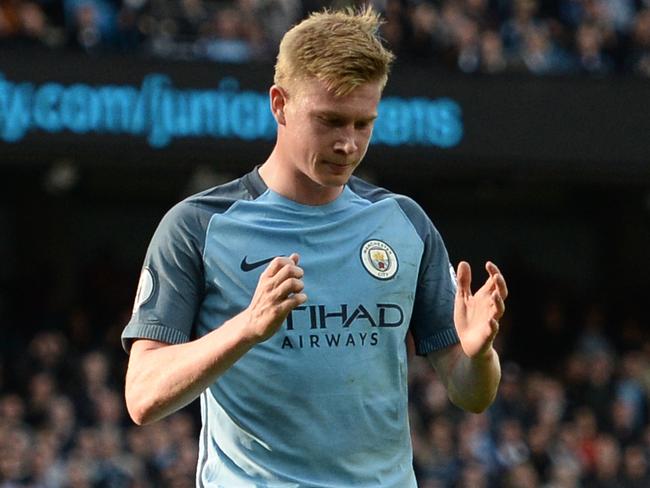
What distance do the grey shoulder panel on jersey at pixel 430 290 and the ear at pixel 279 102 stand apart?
366 mm

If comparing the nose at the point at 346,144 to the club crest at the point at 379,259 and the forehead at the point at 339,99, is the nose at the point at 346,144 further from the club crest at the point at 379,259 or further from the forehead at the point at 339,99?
the club crest at the point at 379,259

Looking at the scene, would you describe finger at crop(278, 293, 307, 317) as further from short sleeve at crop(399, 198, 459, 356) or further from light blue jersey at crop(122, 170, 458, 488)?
short sleeve at crop(399, 198, 459, 356)

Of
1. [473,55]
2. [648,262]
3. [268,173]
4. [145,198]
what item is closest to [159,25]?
[473,55]

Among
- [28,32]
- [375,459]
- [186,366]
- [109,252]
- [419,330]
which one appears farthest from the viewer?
[109,252]

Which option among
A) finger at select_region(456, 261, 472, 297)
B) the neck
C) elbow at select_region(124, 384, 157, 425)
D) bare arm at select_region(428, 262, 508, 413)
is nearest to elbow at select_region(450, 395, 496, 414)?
bare arm at select_region(428, 262, 508, 413)

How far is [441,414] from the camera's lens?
49.8 feet

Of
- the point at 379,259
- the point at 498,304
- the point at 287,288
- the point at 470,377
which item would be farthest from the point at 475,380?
the point at 287,288

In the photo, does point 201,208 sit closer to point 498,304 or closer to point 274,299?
point 274,299

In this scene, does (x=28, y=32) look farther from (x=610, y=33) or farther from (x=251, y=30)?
(x=610, y=33)

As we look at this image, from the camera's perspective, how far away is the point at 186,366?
3871 millimetres

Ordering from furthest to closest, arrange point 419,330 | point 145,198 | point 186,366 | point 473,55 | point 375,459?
point 145,198, point 473,55, point 419,330, point 375,459, point 186,366

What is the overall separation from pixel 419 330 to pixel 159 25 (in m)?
11.9

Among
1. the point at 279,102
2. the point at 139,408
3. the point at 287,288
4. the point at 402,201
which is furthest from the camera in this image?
the point at 402,201

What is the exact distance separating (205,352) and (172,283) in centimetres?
36
